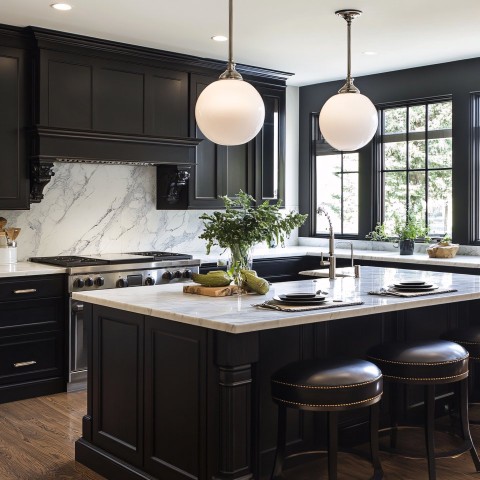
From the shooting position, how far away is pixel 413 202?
6.74m

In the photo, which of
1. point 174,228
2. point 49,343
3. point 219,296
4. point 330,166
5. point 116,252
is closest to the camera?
point 219,296

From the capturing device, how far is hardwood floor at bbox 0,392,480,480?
11.8 feet

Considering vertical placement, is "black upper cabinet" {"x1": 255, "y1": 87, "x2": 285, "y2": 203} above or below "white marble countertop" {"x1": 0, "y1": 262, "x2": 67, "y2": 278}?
above

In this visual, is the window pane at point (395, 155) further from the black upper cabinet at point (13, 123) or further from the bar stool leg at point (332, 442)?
the bar stool leg at point (332, 442)

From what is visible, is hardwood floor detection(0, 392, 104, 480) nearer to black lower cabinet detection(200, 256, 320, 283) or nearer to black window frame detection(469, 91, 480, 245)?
black lower cabinet detection(200, 256, 320, 283)

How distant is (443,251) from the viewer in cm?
602

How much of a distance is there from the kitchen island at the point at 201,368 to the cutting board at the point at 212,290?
0.06 m

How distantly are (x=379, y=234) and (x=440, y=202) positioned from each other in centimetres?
66

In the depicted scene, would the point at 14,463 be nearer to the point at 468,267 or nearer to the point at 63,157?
the point at 63,157

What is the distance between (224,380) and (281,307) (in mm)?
438

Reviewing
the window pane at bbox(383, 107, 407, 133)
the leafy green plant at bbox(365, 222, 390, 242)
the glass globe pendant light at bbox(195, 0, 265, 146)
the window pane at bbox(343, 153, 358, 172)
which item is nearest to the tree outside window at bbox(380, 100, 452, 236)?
the window pane at bbox(383, 107, 407, 133)

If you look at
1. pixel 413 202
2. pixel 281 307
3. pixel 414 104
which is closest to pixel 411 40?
pixel 414 104

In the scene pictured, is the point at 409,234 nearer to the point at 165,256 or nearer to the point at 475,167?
the point at 475,167

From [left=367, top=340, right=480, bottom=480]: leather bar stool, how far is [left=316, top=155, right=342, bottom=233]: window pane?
3.94 metres
